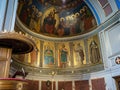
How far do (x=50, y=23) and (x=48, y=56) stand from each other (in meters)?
3.67

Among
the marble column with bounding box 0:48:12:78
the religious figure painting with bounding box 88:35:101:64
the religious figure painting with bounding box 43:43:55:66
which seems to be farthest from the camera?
the religious figure painting with bounding box 43:43:55:66

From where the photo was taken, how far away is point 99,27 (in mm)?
13500

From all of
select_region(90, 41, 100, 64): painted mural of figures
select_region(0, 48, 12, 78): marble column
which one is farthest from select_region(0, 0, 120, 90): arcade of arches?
select_region(0, 48, 12, 78): marble column

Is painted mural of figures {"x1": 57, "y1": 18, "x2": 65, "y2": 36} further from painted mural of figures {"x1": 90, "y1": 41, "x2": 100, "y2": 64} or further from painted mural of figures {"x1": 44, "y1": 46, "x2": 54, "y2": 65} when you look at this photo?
painted mural of figures {"x1": 90, "y1": 41, "x2": 100, "y2": 64}

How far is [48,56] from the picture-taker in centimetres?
1450

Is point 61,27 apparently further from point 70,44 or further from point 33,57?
point 33,57

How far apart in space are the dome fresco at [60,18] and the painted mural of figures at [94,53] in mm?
1657

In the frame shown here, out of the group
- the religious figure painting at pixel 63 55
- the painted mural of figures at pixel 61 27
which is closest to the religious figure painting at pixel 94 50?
the religious figure painting at pixel 63 55

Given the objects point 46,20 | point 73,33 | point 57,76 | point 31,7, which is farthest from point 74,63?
point 31,7

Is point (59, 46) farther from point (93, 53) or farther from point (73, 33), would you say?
point (93, 53)

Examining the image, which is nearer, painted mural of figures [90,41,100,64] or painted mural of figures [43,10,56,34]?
painted mural of figures [90,41,100,64]

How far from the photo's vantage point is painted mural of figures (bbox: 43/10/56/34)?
612 inches

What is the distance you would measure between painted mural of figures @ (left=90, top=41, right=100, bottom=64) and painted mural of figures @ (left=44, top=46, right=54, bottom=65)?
3874mm

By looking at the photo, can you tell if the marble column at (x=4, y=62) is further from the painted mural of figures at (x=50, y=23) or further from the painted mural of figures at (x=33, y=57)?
the painted mural of figures at (x=50, y=23)
